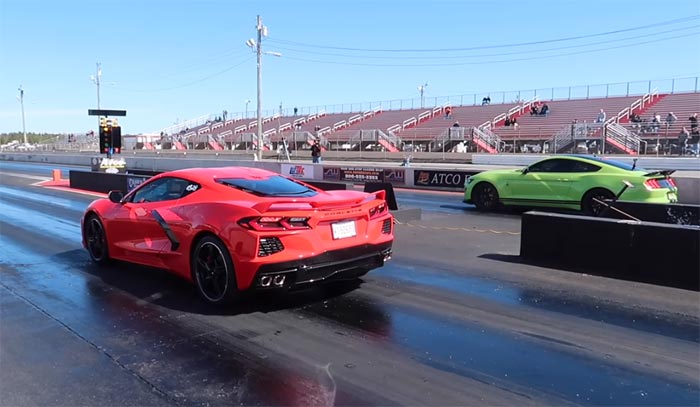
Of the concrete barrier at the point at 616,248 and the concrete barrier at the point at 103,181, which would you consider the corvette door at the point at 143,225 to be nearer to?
the concrete barrier at the point at 616,248

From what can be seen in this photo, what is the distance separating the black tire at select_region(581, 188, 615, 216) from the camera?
11.9 m

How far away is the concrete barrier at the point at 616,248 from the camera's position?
6.27 meters

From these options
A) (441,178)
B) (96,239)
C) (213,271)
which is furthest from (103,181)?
(213,271)

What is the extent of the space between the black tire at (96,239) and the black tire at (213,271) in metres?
2.23

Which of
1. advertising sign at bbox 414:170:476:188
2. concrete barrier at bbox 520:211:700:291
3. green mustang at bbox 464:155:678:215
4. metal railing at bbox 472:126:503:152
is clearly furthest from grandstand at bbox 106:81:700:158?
concrete barrier at bbox 520:211:700:291

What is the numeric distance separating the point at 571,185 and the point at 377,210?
25.8ft

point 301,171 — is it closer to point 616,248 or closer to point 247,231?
point 616,248

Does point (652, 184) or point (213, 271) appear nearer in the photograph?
point (213, 271)

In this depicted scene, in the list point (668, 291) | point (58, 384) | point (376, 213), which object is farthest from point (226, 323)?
point (668, 291)

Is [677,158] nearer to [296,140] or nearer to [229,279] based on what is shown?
[229,279]

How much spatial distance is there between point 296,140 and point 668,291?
44.0 m

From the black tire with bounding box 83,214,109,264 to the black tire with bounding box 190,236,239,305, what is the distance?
2228mm

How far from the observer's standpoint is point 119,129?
90.8ft

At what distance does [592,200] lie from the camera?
39.6ft
